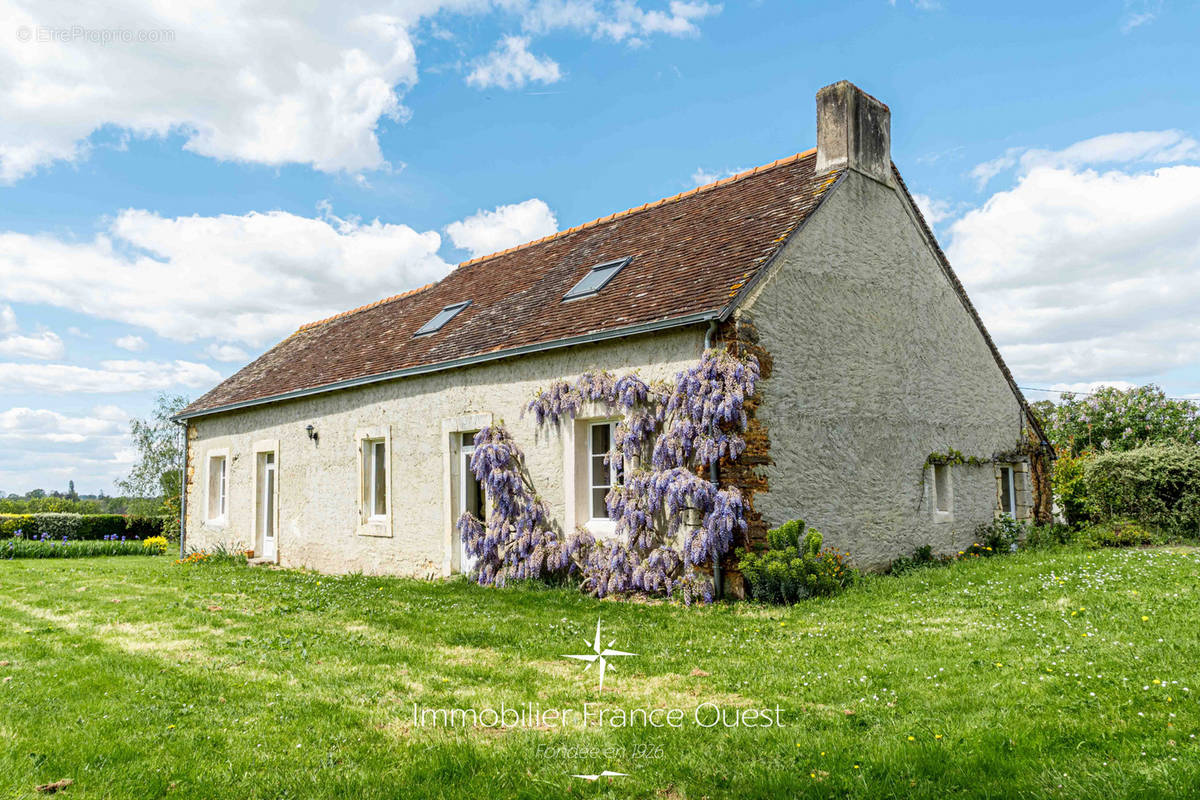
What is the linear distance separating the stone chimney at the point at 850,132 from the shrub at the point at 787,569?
528cm

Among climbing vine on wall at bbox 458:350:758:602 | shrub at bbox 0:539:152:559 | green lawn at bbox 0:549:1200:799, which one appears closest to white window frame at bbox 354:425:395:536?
climbing vine on wall at bbox 458:350:758:602

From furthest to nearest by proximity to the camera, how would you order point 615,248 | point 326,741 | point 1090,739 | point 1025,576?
point 615,248, point 1025,576, point 326,741, point 1090,739

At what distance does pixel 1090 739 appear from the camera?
4.20 meters

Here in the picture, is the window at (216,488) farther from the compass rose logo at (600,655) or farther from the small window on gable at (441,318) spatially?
the compass rose logo at (600,655)

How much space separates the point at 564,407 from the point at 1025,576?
5.56m

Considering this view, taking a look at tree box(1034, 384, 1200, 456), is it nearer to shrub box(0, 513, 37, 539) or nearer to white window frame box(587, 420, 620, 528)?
white window frame box(587, 420, 620, 528)

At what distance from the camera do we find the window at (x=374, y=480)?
13.5 m

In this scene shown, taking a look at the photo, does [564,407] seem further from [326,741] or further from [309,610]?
[326,741]

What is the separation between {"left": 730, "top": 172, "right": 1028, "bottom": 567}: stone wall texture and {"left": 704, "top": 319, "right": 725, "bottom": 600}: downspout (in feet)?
1.14

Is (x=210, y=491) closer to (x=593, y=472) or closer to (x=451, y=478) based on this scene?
(x=451, y=478)

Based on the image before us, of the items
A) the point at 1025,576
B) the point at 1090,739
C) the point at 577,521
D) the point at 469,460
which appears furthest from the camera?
the point at 469,460

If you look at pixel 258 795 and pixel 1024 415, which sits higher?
pixel 1024 415

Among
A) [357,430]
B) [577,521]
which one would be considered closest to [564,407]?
[577,521]

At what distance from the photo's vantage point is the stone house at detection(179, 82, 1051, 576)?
9.54 metres
